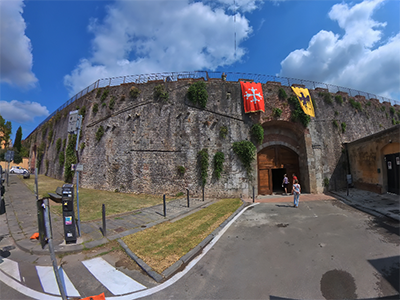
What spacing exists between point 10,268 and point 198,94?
47.3 ft

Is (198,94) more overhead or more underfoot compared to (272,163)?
more overhead

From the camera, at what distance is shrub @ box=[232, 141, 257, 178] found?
15.2 meters

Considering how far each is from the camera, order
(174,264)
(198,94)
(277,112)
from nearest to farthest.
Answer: (174,264)
(198,94)
(277,112)

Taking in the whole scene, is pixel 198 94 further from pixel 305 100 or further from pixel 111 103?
pixel 305 100

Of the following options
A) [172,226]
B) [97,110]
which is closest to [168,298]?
[172,226]

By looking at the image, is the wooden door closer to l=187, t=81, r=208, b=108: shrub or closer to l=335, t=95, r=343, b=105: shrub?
l=187, t=81, r=208, b=108: shrub

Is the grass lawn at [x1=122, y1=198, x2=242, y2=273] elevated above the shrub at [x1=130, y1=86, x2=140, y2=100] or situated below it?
below

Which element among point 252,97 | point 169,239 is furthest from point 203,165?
point 169,239

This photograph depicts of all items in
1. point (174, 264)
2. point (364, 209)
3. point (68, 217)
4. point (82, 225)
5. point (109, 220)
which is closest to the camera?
point (174, 264)

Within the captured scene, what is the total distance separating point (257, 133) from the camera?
15.8 metres

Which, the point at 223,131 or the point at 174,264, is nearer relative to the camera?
the point at 174,264

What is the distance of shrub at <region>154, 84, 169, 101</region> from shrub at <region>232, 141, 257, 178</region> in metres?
7.33

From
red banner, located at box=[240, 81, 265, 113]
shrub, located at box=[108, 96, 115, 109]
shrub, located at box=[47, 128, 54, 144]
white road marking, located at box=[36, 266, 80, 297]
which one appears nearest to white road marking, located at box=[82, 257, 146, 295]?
white road marking, located at box=[36, 266, 80, 297]

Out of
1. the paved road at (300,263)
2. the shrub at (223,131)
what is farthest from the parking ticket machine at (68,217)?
the shrub at (223,131)
